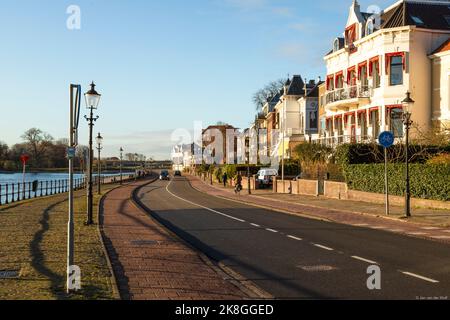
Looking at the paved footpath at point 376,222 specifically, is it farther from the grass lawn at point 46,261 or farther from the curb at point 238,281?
the grass lawn at point 46,261

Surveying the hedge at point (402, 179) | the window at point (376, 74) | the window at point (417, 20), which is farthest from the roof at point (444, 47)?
the hedge at point (402, 179)

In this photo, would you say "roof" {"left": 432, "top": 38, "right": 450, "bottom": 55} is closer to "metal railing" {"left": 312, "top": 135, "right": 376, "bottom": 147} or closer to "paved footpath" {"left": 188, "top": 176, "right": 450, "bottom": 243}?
"metal railing" {"left": 312, "top": 135, "right": 376, "bottom": 147}

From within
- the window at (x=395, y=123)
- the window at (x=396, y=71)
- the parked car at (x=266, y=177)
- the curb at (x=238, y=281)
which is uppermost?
the window at (x=396, y=71)

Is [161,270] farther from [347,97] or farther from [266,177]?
[266,177]

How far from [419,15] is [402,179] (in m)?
17.8

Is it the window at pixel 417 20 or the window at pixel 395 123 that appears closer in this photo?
the window at pixel 395 123

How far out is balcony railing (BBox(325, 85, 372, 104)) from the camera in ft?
136

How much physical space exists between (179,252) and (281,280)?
3704 millimetres

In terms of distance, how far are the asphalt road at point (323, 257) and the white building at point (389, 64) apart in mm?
20043

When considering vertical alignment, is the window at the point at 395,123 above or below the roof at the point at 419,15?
below

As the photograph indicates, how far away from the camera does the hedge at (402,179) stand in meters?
23.7

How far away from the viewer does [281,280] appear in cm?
1012
